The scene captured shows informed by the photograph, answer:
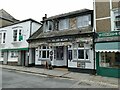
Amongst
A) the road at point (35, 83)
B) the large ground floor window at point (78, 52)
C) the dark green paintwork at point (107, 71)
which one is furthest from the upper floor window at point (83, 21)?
the road at point (35, 83)

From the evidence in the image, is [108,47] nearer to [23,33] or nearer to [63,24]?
[63,24]

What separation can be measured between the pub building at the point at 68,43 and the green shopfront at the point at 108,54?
2.39 ft

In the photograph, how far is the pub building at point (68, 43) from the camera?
50.3ft

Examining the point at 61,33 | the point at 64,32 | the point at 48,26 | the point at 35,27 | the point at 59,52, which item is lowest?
the point at 59,52

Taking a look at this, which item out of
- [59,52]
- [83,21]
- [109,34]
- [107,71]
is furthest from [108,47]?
[59,52]

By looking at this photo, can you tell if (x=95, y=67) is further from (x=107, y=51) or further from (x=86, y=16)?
(x=86, y=16)

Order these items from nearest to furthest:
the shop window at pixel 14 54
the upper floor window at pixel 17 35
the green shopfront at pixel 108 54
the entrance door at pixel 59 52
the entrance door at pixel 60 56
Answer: the green shopfront at pixel 108 54
the entrance door at pixel 60 56
the entrance door at pixel 59 52
the upper floor window at pixel 17 35
the shop window at pixel 14 54

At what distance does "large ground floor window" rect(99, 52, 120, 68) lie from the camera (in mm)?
13383

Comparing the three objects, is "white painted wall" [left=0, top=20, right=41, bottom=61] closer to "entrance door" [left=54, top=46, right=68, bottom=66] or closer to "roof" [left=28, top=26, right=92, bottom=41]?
"roof" [left=28, top=26, right=92, bottom=41]

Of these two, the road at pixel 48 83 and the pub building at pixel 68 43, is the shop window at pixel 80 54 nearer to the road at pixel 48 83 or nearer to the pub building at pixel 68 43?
the pub building at pixel 68 43

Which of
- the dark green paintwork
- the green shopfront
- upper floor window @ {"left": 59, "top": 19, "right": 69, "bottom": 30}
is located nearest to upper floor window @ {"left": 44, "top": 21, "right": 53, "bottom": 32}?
upper floor window @ {"left": 59, "top": 19, "right": 69, "bottom": 30}

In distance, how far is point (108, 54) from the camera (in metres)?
14.0

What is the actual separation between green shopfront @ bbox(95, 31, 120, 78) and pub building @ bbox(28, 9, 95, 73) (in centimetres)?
73

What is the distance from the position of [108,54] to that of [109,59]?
0.48 m
